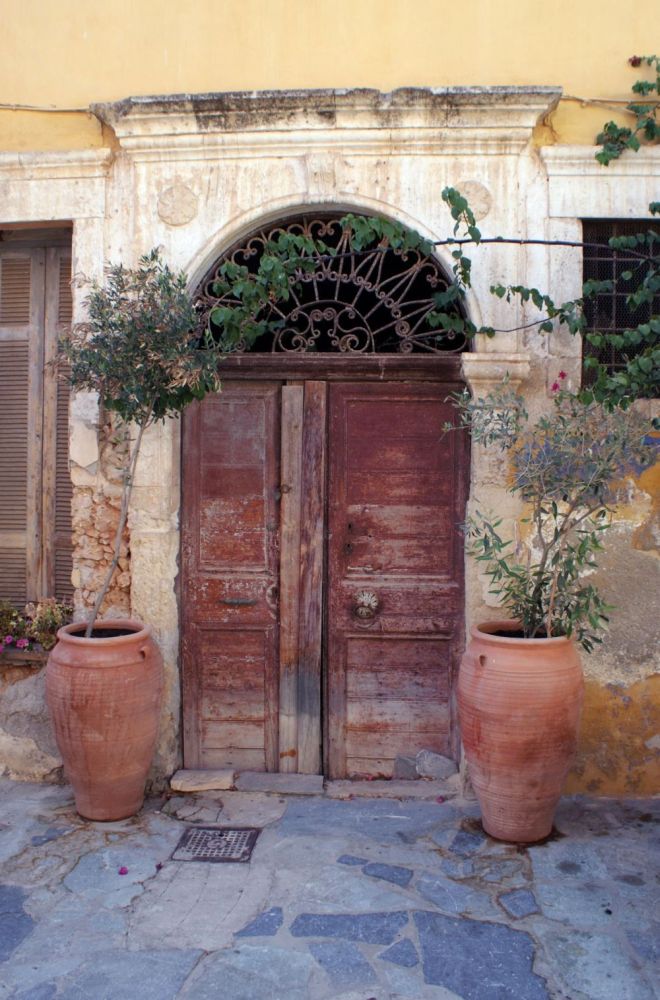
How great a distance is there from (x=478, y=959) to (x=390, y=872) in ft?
2.19

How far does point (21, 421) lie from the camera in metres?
4.79

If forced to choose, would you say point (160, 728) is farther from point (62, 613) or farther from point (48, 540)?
point (48, 540)

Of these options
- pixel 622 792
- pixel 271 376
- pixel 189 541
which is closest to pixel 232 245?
pixel 271 376

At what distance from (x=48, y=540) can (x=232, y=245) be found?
75.5 inches

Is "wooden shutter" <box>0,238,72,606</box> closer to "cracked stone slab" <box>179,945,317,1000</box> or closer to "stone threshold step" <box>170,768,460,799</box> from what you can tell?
"stone threshold step" <box>170,768,460,799</box>

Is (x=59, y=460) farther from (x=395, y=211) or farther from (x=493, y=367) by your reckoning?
(x=493, y=367)

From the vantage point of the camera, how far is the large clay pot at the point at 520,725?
3613 millimetres

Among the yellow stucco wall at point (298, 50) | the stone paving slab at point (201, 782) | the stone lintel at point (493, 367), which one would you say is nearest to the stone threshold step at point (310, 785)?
the stone paving slab at point (201, 782)

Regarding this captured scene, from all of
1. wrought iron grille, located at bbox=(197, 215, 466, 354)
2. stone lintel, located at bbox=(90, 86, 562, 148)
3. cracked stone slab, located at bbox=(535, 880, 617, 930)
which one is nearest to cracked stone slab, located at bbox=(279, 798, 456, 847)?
cracked stone slab, located at bbox=(535, 880, 617, 930)

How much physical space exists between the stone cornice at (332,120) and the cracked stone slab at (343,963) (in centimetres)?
361

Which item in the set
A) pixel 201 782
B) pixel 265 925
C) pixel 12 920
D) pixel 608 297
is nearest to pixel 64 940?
pixel 12 920

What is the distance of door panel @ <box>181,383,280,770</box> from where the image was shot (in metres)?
4.59

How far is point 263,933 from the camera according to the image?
3.09 metres

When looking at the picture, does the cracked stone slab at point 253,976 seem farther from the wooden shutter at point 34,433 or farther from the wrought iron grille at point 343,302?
the wrought iron grille at point 343,302
